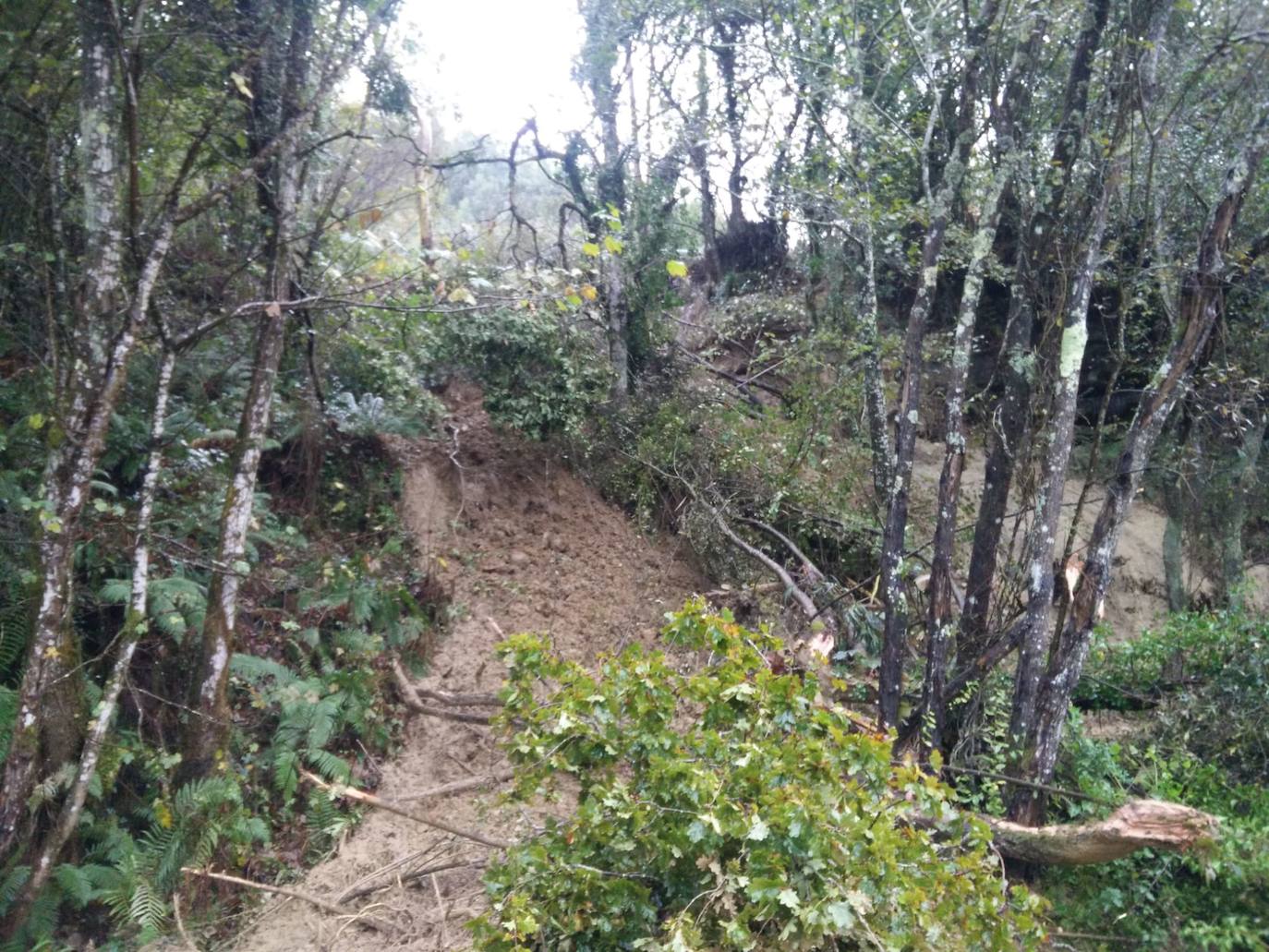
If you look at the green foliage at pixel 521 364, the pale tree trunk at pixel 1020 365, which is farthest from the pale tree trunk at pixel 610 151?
the pale tree trunk at pixel 1020 365

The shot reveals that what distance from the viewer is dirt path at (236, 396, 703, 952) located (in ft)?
19.7

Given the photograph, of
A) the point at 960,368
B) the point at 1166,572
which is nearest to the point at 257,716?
the point at 960,368

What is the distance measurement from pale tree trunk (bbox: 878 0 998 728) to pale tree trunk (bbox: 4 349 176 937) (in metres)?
→ 5.17

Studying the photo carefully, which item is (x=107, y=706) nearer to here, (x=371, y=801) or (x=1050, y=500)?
(x=371, y=801)

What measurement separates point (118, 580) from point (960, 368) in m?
6.38

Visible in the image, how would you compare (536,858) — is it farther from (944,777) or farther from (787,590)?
(787,590)

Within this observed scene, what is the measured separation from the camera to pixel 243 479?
6.53 metres

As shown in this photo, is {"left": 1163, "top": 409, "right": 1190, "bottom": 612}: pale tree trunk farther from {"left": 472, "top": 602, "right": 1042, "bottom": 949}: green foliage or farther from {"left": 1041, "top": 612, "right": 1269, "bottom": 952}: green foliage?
{"left": 472, "top": 602, "right": 1042, "bottom": 949}: green foliage

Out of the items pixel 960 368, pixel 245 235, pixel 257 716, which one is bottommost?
pixel 257 716

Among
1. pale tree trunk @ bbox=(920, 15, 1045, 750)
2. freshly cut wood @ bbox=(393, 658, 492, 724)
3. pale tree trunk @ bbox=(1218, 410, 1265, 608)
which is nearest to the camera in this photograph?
pale tree trunk @ bbox=(920, 15, 1045, 750)

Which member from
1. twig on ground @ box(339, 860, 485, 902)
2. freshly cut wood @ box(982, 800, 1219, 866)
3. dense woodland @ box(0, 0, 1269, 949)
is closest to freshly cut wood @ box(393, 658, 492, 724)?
dense woodland @ box(0, 0, 1269, 949)

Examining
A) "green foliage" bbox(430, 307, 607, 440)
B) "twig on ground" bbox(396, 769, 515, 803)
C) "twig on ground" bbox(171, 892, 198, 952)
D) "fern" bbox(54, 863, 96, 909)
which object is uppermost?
"green foliage" bbox(430, 307, 607, 440)

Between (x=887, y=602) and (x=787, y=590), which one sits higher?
(x=887, y=602)

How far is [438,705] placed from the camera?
805cm
